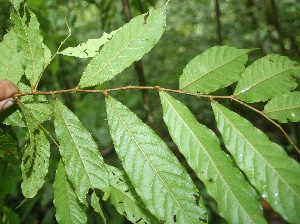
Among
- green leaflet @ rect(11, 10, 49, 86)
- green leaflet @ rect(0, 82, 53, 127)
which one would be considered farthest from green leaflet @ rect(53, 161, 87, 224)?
green leaflet @ rect(11, 10, 49, 86)

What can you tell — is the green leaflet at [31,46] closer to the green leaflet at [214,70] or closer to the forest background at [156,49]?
the forest background at [156,49]

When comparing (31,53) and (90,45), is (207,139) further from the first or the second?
(31,53)

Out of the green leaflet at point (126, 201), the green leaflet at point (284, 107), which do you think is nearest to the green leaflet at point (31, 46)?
the green leaflet at point (126, 201)

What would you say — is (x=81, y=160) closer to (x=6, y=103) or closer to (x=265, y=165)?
(x=6, y=103)

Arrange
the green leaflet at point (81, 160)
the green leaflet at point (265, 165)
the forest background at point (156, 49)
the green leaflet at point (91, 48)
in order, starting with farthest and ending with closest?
the forest background at point (156, 49), the green leaflet at point (91, 48), the green leaflet at point (81, 160), the green leaflet at point (265, 165)

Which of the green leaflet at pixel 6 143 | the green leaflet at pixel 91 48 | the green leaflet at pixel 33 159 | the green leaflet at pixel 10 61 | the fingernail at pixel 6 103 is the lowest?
the green leaflet at pixel 33 159

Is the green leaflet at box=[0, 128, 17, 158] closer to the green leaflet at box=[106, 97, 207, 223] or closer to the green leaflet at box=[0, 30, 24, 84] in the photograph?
the green leaflet at box=[0, 30, 24, 84]
